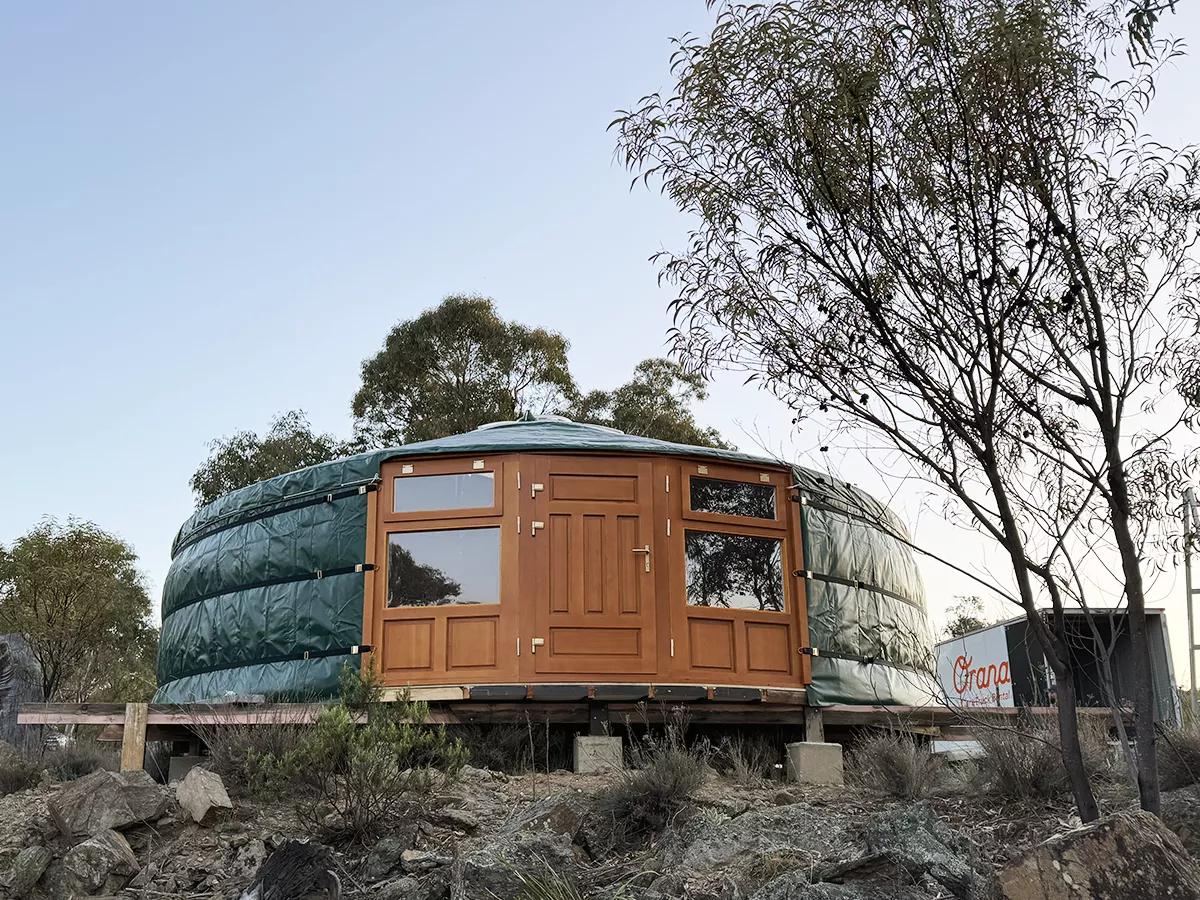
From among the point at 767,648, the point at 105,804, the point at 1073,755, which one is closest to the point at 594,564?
the point at 767,648

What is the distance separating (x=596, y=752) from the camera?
6.26 m

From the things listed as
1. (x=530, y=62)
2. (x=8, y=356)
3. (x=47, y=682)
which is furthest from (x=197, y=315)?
(x=47, y=682)

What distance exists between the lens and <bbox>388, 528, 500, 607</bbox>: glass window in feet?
22.0

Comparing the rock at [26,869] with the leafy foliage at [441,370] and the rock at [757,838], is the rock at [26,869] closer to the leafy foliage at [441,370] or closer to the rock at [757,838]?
the rock at [757,838]

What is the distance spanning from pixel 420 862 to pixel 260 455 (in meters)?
14.2

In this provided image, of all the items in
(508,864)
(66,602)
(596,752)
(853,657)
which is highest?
(66,602)

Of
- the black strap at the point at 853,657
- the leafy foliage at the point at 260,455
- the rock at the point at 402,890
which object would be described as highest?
the leafy foliage at the point at 260,455

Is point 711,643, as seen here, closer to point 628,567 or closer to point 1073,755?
point 628,567

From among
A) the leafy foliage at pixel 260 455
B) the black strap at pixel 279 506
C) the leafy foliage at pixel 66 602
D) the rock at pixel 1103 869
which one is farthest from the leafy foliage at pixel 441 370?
the rock at pixel 1103 869

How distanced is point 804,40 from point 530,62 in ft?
17.3

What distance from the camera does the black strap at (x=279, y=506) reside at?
23.2 feet

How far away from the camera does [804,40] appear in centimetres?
383

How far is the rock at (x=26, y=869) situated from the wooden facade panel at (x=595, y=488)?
326 centimetres

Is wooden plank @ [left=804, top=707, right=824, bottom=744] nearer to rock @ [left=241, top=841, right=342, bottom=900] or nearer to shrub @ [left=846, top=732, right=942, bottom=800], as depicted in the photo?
shrub @ [left=846, top=732, right=942, bottom=800]
